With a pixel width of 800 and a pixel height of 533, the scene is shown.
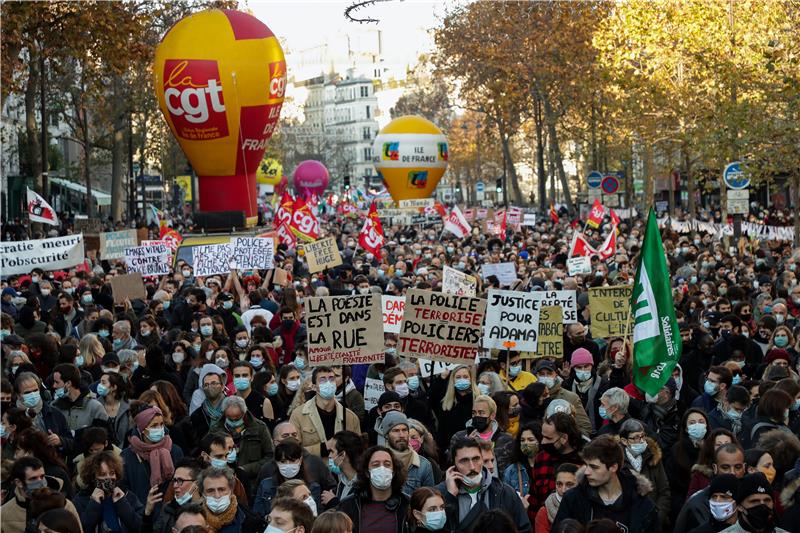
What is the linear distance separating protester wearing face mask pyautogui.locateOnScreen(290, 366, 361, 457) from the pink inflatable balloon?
8279cm

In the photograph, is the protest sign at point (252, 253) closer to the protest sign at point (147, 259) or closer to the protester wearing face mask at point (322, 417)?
the protest sign at point (147, 259)

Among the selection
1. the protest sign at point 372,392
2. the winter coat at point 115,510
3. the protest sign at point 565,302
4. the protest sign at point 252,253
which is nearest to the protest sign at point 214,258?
the protest sign at point 252,253

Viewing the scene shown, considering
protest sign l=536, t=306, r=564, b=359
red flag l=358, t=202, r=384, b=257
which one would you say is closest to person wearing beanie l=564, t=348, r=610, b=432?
protest sign l=536, t=306, r=564, b=359

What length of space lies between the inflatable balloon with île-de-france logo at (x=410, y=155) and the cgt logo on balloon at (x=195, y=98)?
26498mm

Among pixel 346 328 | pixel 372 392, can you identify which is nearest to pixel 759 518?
pixel 346 328

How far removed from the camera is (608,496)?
8.18 metres

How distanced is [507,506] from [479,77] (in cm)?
5336

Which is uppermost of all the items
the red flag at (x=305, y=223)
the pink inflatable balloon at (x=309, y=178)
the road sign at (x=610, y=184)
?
the pink inflatable balloon at (x=309, y=178)

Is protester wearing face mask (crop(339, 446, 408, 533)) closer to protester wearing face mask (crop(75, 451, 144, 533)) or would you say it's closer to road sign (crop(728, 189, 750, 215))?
protester wearing face mask (crop(75, 451, 144, 533))

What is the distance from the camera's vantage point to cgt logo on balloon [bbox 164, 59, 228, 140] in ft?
A: 124

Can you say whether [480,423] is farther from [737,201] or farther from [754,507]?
[737,201]

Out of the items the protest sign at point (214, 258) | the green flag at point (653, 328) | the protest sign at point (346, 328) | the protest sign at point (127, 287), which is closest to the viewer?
the green flag at point (653, 328)

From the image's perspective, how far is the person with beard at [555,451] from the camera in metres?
9.29

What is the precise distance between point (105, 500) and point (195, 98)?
30.3m
